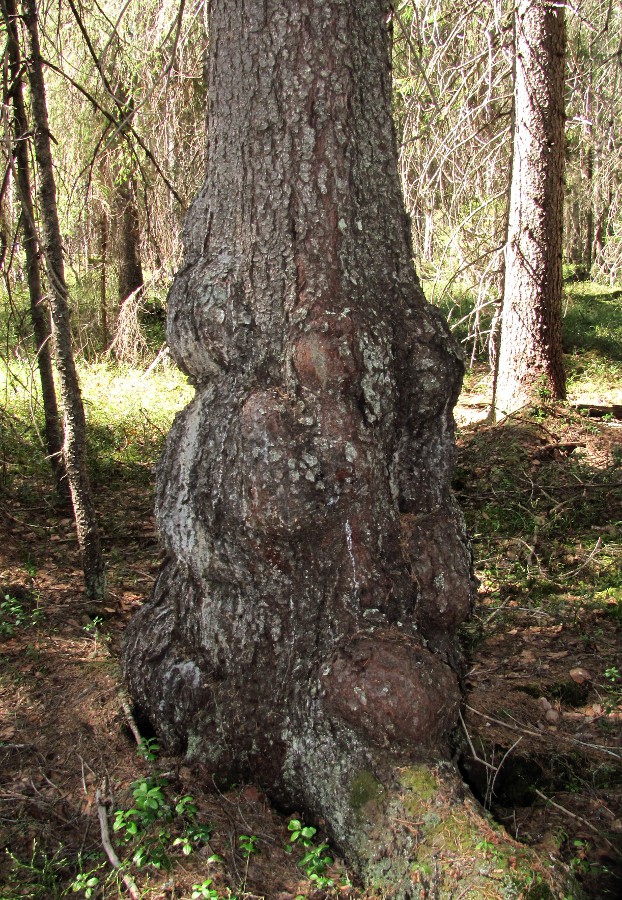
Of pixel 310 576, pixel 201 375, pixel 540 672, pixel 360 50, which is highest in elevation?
pixel 360 50

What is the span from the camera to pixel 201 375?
2.43 meters

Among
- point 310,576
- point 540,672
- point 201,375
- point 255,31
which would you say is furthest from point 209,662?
point 255,31

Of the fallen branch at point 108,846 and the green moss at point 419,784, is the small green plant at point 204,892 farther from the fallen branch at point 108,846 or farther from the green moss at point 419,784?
the green moss at point 419,784

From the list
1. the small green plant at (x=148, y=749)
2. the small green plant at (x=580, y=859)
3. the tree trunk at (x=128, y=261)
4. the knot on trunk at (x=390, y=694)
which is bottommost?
the small green plant at (x=580, y=859)

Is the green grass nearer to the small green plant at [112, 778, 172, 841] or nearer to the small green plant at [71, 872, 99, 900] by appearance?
the small green plant at [112, 778, 172, 841]

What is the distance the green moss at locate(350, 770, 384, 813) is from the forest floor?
191 mm

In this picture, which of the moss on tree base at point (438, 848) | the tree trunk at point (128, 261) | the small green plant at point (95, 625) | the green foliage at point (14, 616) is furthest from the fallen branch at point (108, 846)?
the tree trunk at point (128, 261)

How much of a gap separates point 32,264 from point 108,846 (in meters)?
3.41

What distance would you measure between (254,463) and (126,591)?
204 cm

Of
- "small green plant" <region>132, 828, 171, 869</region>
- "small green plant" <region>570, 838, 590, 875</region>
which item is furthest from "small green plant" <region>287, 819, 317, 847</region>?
"small green plant" <region>570, 838, 590, 875</region>

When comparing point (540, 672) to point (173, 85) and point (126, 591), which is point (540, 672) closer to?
point (126, 591)

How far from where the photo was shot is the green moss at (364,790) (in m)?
2.09

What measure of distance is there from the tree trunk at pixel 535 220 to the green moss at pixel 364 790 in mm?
4513

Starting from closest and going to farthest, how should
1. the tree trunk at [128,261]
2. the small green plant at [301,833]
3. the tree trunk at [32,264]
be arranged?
the small green plant at [301,833], the tree trunk at [32,264], the tree trunk at [128,261]
